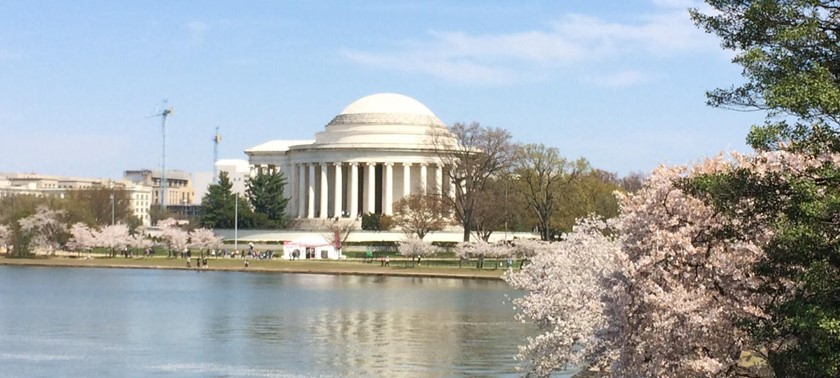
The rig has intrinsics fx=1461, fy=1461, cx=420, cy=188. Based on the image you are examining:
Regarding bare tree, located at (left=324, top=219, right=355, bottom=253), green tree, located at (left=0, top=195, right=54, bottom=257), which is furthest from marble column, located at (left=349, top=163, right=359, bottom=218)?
green tree, located at (left=0, top=195, right=54, bottom=257)

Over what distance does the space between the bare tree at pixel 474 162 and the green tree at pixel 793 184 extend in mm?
85426

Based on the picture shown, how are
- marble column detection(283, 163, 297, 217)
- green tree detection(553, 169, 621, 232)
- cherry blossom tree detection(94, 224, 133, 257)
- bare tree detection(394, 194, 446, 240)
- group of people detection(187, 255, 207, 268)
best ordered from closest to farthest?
green tree detection(553, 169, 621, 232) < group of people detection(187, 255, 207, 268) < bare tree detection(394, 194, 446, 240) < cherry blossom tree detection(94, 224, 133, 257) < marble column detection(283, 163, 297, 217)

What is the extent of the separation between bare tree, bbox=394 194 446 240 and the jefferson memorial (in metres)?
14.2

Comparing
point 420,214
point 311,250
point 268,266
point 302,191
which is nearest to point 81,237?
point 311,250

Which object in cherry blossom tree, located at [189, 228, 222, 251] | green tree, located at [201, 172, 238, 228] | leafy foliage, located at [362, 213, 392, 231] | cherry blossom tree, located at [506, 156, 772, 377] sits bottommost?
cherry blossom tree, located at [506, 156, 772, 377]

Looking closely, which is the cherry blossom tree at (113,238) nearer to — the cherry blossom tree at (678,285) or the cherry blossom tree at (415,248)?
the cherry blossom tree at (415,248)

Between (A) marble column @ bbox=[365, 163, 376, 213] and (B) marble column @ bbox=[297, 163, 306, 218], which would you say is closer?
(A) marble column @ bbox=[365, 163, 376, 213]

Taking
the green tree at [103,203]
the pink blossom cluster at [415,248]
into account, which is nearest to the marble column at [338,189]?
the green tree at [103,203]

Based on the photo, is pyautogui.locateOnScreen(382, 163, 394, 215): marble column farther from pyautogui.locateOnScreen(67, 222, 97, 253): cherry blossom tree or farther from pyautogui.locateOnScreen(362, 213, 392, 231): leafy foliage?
pyautogui.locateOnScreen(67, 222, 97, 253): cherry blossom tree

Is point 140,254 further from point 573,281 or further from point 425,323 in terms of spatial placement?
point 573,281

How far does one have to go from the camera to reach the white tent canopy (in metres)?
110

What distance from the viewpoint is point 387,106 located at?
137750mm

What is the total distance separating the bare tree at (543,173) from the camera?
339 feet

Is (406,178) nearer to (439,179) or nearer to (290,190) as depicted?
(439,179)
